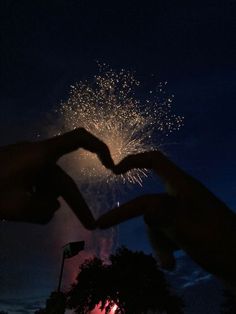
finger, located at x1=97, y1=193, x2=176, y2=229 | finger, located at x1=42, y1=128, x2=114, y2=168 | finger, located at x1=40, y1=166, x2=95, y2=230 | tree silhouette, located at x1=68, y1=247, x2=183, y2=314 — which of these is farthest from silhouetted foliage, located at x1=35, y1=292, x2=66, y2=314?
finger, located at x1=97, y1=193, x2=176, y2=229

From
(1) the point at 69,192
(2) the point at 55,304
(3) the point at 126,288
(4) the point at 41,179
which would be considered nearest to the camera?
(4) the point at 41,179

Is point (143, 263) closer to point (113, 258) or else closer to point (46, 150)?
point (113, 258)

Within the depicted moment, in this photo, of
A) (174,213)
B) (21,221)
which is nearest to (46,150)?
(21,221)

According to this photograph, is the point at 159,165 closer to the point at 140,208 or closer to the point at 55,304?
the point at 140,208

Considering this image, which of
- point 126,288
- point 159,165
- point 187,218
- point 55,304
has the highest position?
point 126,288

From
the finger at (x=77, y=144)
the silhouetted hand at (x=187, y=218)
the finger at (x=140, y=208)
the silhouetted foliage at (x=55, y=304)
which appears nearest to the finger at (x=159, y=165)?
the silhouetted hand at (x=187, y=218)

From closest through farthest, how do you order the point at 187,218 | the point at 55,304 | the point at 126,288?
the point at 187,218 < the point at 55,304 < the point at 126,288

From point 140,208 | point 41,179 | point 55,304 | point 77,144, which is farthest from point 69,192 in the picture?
point 55,304
